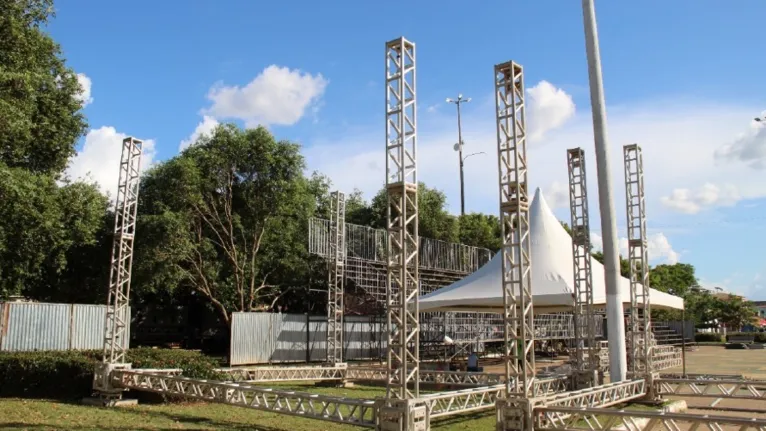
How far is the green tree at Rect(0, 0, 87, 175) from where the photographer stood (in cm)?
1625

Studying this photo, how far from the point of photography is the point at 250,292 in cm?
2908

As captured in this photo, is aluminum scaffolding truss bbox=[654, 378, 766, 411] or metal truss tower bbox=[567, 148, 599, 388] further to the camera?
metal truss tower bbox=[567, 148, 599, 388]

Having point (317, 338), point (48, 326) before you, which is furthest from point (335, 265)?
point (48, 326)

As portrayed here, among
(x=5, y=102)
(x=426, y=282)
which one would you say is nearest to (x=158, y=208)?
(x=5, y=102)

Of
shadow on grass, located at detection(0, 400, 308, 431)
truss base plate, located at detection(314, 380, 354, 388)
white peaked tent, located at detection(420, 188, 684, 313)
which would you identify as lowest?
truss base plate, located at detection(314, 380, 354, 388)

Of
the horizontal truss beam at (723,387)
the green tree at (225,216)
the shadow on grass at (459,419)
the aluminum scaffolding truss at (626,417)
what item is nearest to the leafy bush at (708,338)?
the green tree at (225,216)

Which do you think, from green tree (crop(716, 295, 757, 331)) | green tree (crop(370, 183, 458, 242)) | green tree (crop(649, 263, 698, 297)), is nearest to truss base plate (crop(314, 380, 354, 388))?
green tree (crop(370, 183, 458, 242))

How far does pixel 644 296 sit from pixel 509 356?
8.14m

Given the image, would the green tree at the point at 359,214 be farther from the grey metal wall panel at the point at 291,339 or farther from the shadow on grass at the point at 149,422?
the shadow on grass at the point at 149,422

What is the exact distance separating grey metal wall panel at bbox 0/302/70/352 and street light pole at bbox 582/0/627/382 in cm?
1669

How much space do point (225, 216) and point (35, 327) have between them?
10665 millimetres

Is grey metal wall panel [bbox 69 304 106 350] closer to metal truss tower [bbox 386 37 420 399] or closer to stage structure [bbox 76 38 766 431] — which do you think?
stage structure [bbox 76 38 766 431]

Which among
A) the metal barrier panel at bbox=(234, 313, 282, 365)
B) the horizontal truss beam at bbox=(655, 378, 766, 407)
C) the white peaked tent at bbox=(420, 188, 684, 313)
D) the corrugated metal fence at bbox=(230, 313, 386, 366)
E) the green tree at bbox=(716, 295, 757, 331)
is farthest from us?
the green tree at bbox=(716, 295, 757, 331)

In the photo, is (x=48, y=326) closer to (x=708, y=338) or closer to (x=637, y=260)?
(x=637, y=260)
